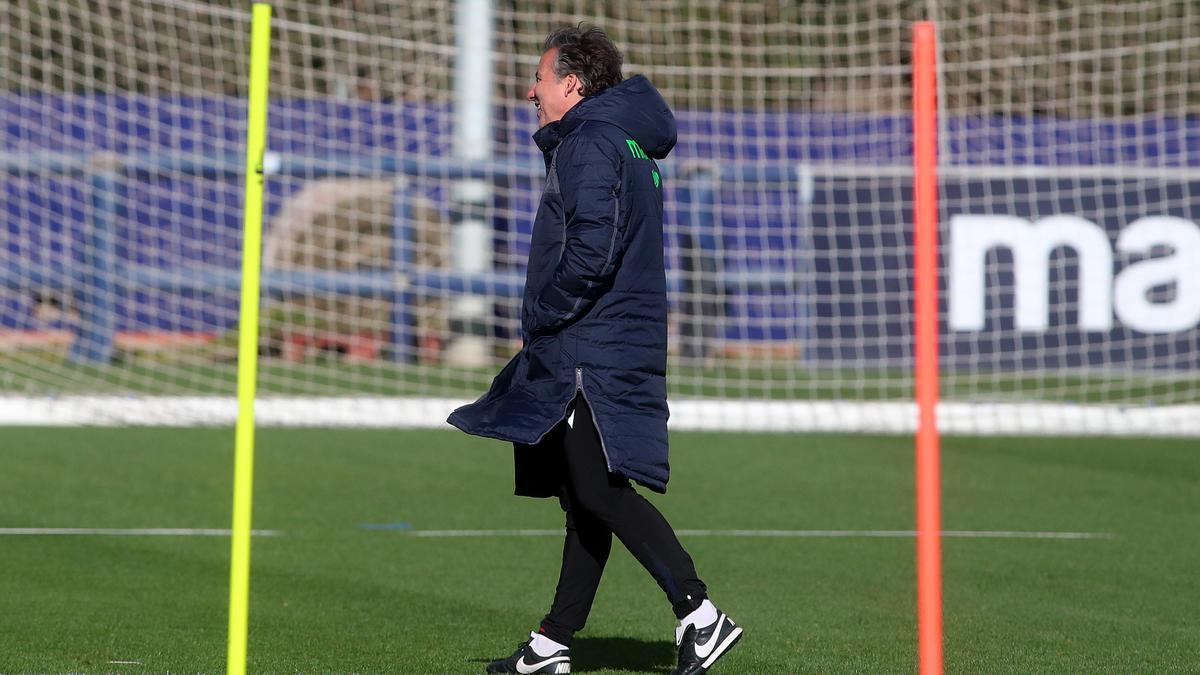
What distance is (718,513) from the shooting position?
25.1ft

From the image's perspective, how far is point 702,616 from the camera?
406 centimetres

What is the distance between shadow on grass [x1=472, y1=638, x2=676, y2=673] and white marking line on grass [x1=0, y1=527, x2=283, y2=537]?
2.44 metres

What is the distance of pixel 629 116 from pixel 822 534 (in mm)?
3376

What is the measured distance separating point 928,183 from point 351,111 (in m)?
13.5

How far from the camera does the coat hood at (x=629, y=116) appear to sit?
4.04m

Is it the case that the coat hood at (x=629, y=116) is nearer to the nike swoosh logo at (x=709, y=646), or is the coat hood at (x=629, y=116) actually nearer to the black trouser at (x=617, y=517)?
the black trouser at (x=617, y=517)

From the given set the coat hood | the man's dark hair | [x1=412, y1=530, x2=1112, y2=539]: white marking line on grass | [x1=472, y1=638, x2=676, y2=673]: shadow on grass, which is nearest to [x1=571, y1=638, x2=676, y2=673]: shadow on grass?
[x1=472, y1=638, x2=676, y2=673]: shadow on grass

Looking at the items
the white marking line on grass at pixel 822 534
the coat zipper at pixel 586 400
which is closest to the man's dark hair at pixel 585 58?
the coat zipper at pixel 586 400

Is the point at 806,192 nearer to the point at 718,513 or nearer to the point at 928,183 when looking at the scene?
the point at 718,513

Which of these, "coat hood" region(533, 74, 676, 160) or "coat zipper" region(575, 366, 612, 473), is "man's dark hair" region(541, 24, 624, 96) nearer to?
"coat hood" region(533, 74, 676, 160)

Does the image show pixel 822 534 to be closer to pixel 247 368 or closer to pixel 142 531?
pixel 142 531

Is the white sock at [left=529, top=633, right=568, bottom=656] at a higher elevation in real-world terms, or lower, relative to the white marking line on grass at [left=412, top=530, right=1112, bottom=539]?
lower

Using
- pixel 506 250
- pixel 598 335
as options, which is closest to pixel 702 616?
pixel 598 335

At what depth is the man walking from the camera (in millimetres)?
3930
